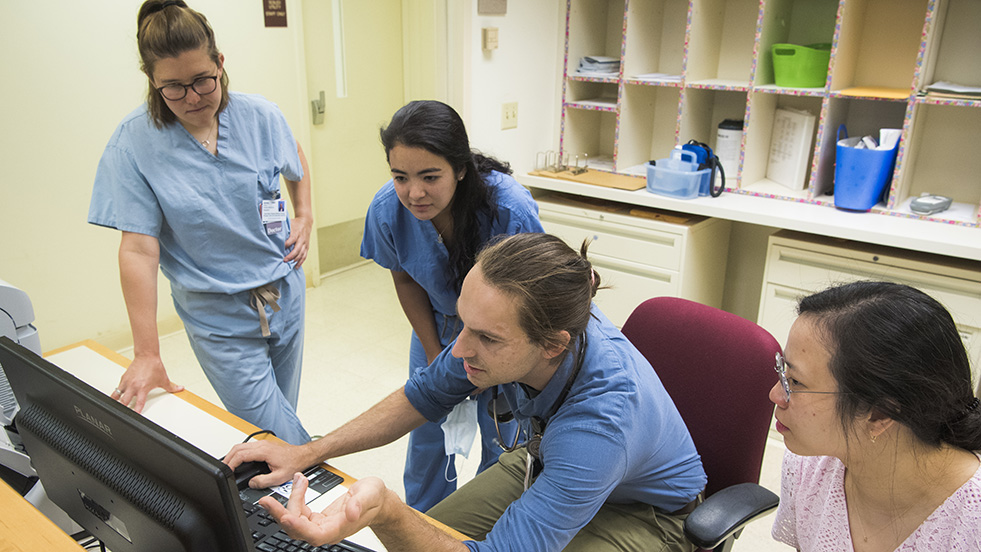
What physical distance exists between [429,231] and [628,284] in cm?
143

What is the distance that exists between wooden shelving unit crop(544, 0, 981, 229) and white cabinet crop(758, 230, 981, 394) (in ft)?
0.76

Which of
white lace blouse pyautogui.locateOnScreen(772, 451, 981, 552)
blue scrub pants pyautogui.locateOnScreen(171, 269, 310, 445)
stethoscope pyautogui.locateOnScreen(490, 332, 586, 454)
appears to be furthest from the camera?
blue scrub pants pyautogui.locateOnScreen(171, 269, 310, 445)

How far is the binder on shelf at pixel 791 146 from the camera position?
281cm

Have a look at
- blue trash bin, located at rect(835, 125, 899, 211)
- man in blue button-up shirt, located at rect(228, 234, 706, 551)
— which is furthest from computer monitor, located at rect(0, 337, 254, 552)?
blue trash bin, located at rect(835, 125, 899, 211)

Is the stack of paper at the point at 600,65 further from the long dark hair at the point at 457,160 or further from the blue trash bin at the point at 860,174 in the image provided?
the long dark hair at the point at 457,160

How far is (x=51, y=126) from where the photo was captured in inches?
110

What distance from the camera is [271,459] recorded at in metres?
1.20

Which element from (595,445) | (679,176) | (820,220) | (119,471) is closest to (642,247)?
(679,176)

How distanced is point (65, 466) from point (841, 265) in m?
2.45

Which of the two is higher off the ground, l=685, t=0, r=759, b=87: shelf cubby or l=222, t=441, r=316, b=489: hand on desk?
l=685, t=0, r=759, b=87: shelf cubby

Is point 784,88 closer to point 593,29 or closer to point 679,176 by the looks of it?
point 679,176

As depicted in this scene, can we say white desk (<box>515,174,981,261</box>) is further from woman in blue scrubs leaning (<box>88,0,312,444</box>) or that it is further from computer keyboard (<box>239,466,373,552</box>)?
computer keyboard (<box>239,466,373,552</box>)

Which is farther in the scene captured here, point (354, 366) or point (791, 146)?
point (354, 366)

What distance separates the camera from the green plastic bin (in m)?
2.63
